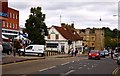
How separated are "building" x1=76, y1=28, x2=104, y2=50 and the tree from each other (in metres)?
68.4

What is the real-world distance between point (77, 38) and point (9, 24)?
23683mm

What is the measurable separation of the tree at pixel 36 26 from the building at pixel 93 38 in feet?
224

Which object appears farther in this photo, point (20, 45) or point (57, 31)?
point (57, 31)

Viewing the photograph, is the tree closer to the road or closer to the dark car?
the dark car

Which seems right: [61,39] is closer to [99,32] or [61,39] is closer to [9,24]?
[9,24]

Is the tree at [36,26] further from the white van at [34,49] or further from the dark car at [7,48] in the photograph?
the dark car at [7,48]

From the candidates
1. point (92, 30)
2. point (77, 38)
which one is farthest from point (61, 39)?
point (92, 30)

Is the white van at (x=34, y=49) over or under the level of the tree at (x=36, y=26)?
under

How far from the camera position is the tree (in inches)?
2741

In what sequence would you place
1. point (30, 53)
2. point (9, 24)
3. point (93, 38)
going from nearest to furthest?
point (30, 53)
point (9, 24)
point (93, 38)

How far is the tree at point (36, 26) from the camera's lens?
228ft

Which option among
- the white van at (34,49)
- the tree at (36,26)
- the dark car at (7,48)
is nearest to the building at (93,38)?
the tree at (36,26)

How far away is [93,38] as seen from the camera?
143 m

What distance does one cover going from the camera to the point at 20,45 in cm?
5822
